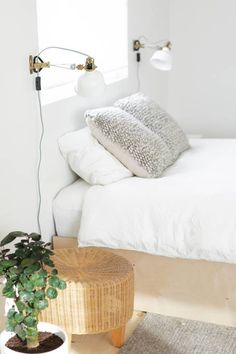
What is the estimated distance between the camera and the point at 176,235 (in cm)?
248

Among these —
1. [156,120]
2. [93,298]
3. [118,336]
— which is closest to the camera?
[93,298]

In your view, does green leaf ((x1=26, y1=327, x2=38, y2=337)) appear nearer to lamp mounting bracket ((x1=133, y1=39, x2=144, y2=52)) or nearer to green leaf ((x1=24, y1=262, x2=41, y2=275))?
green leaf ((x1=24, y1=262, x2=41, y2=275))

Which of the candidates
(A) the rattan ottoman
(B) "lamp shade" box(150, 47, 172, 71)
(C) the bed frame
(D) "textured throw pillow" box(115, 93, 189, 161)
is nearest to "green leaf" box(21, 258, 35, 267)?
(A) the rattan ottoman

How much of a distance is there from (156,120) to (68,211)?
795mm

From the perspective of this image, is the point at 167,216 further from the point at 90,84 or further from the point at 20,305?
the point at 20,305

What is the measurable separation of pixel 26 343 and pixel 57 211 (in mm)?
976

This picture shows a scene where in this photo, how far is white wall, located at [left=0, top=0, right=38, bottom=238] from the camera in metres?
2.29

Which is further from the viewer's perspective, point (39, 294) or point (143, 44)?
point (143, 44)

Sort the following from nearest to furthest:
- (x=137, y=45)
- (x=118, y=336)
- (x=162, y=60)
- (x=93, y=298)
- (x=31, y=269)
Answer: (x=31, y=269)
(x=93, y=298)
(x=118, y=336)
(x=162, y=60)
(x=137, y=45)

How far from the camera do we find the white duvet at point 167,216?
2422mm

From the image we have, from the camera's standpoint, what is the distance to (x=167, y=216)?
2504 millimetres

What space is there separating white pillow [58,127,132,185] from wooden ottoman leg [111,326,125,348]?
27.3 inches

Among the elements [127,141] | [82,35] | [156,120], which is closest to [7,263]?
[127,141]

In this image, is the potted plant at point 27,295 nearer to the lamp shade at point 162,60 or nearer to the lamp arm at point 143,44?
the lamp shade at point 162,60
